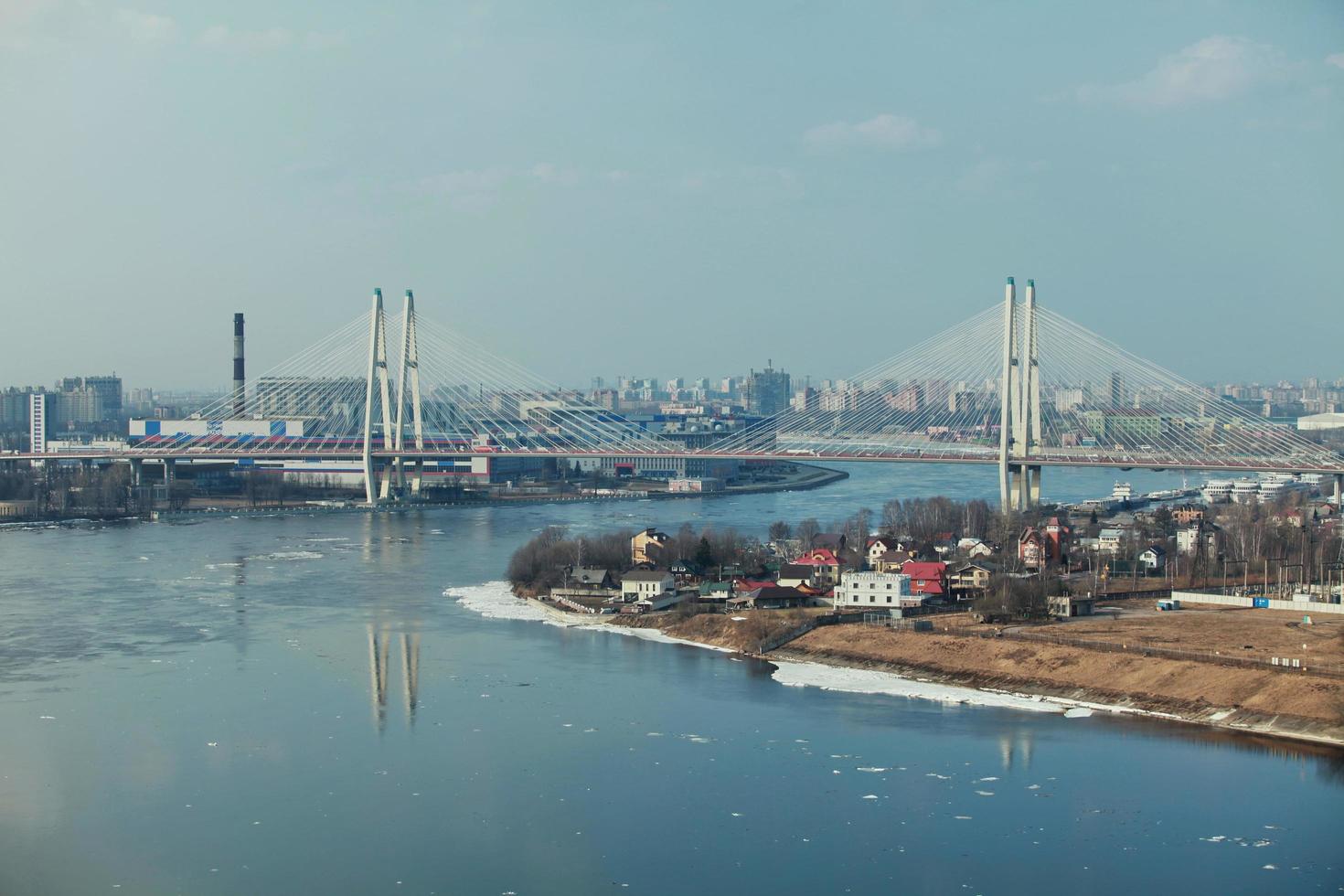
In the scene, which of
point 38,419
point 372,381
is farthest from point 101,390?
point 372,381

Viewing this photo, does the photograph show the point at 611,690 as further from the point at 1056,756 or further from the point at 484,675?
the point at 1056,756

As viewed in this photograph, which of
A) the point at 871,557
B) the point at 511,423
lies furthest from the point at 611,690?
the point at 511,423

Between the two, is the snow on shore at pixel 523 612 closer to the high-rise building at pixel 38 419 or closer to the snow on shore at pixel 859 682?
the snow on shore at pixel 859 682

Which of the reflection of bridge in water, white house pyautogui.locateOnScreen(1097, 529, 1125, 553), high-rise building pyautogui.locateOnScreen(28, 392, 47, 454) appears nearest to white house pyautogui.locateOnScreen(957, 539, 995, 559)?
white house pyautogui.locateOnScreen(1097, 529, 1125, 553)

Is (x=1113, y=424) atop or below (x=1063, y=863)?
atop

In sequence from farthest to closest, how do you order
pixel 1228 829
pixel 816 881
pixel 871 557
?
1. pixel 871 557
2. pixel 1228 829
3. pixel 816 881

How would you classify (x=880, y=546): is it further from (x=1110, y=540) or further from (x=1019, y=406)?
(x=1019, y=406)

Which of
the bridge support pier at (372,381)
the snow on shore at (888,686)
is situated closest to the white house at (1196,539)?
the snow on shore at (888,686)
